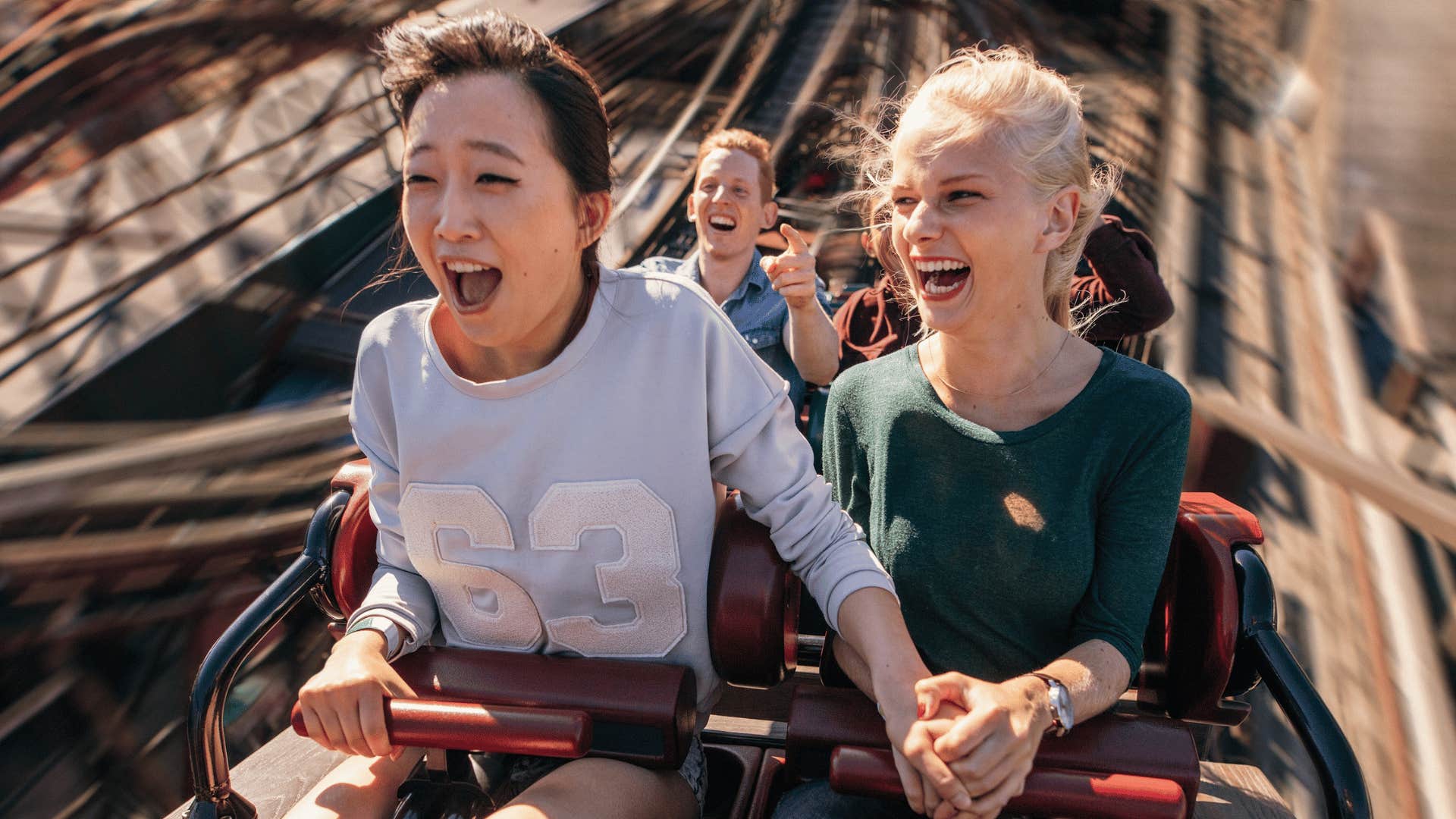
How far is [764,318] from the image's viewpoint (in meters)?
2.18

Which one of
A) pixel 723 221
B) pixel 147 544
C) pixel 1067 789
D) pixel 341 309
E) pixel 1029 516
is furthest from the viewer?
pixel 341 309

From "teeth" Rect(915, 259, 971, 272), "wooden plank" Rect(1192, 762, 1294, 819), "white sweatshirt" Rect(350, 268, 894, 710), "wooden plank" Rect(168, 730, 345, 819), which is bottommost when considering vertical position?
"wooden plank" Rect(1192, 762, 1294, 819)

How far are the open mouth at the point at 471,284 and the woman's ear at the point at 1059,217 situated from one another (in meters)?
0.63

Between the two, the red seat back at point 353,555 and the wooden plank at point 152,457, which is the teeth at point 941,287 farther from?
the wooden plank at point 152,457

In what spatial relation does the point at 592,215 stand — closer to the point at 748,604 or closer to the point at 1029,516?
the point at 748,604

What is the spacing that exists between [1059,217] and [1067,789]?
2.08ft

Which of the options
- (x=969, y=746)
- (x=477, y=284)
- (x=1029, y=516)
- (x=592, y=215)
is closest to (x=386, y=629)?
(x=477, y=284)

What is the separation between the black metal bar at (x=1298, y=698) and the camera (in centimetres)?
91

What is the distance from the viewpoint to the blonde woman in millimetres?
1003

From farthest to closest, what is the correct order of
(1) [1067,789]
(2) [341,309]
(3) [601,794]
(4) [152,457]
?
(2) [341,309]
(4) [152,457]
(3) [601,794]
(1) [1067,789]

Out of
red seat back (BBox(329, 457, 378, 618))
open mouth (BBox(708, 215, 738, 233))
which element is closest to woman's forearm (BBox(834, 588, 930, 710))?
red seat back (BBox(329, 457, 378, 618))

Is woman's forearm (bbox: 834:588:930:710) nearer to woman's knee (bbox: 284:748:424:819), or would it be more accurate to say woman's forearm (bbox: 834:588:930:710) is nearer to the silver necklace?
the silver necklace

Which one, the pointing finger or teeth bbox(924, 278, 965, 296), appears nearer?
teeth bbox(924, 278, 965, 296)

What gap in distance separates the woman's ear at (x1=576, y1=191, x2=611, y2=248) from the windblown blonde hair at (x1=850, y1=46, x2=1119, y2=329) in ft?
1.27
